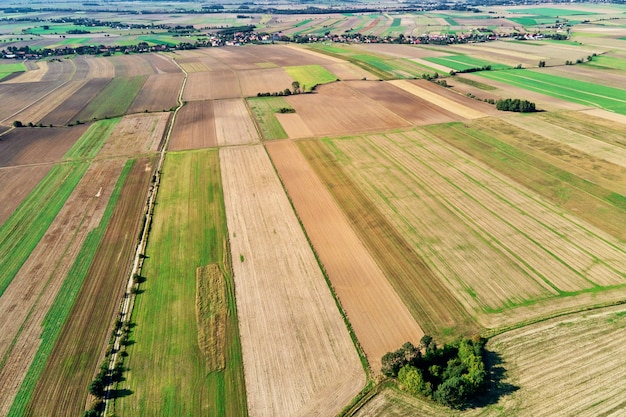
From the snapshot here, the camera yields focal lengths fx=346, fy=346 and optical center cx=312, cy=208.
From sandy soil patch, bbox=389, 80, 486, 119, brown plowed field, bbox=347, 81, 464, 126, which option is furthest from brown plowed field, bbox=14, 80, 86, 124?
sandy soil patch, bbox=389, 80, 486, 119

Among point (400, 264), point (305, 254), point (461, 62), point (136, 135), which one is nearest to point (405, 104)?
point (461, 62)

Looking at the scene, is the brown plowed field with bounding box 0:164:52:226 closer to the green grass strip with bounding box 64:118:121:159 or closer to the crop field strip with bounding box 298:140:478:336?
A: the green grass strip with bounding box 64:118:121:159

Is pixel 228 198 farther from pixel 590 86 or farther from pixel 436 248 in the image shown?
pixel 590 86

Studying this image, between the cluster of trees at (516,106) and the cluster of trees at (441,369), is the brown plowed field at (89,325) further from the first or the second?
the cluster of trees at (516,106)

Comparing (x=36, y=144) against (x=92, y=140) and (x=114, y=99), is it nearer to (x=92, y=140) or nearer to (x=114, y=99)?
(x=92, y=140)

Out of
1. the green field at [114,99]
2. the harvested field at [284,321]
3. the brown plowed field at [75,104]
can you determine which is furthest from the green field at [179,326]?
the brown plowed field at [75,104]

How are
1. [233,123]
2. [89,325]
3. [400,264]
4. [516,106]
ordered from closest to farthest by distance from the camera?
[89,325] < [400,264] < [233,123] < [516,106]

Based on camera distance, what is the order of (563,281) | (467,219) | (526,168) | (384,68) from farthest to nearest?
1. (384,68)
2. (526,168)
3. (467,219)
4. (563,281)

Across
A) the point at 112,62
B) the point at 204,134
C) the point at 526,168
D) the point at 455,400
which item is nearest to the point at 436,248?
the point at 455,400
